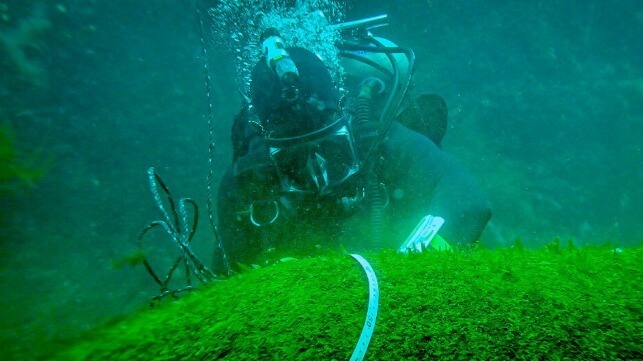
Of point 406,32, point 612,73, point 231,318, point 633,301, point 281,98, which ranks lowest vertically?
point 612,73

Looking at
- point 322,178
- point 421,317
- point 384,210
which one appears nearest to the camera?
point 421,317

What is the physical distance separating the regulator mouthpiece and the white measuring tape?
2338mm

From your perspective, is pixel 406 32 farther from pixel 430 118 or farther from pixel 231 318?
pixel 231 318

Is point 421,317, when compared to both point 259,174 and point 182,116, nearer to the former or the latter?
point 259,174

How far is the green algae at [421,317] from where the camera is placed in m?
0.72

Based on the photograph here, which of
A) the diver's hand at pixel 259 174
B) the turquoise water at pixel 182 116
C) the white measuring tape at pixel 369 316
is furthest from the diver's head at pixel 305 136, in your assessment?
the turquoise water at pixel 182 116

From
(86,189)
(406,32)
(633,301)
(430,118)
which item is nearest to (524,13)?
(406,32)

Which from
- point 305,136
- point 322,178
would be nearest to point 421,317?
point 322,178

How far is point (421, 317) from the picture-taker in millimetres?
792

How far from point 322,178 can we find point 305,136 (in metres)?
0.41

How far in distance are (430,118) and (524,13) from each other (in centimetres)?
893

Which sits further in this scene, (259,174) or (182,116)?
(182,116)

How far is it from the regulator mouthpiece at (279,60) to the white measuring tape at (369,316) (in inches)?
92.0

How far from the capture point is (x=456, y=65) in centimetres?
995
